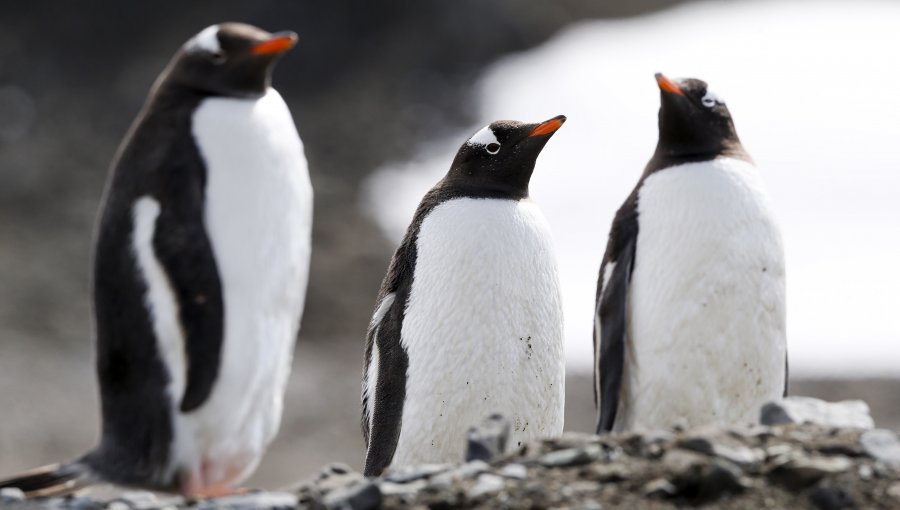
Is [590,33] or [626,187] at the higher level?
[590,33]

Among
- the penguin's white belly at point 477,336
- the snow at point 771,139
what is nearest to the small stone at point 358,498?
the penguin's white belly at point 477,336

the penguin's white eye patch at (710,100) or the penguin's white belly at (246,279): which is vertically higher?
the penguin's white eye patch at (710,100)

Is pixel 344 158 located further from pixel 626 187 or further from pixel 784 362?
pixel 784 362

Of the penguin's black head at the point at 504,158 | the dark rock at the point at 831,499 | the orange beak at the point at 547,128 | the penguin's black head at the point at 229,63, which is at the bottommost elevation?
the dark rock at the point at 831,499

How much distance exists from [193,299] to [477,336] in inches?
61.8

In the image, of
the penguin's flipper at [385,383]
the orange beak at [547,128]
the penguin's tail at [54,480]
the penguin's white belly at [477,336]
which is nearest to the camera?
the penguin's tail at [54,480]

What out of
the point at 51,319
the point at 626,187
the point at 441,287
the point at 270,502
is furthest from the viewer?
the point at 626,187

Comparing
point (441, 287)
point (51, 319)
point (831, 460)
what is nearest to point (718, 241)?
point (441, 287)

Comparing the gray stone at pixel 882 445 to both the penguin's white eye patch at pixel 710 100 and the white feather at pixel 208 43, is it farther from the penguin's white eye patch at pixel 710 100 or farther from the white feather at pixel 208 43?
the white feather at pixel 208 43

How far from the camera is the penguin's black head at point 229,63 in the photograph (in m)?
4.91

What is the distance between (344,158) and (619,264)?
1383 cm

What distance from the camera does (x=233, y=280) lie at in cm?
466

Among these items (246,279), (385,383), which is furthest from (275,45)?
(385,383)

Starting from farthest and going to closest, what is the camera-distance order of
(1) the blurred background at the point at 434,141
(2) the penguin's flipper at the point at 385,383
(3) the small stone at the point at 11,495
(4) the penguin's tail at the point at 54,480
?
(1) the blurred background at the point at 434,141 → (2) the penguin's flipper at the point at 385,383 → (4) the penguin's tail at the point at 54,480 → (3) the small stone at the point at 11,495
